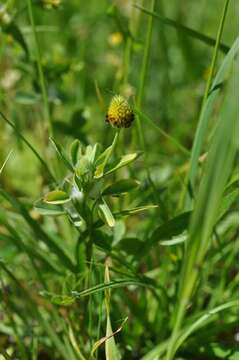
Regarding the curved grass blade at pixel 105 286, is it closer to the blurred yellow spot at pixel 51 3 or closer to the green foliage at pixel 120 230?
the green foliage at pixel 120 230

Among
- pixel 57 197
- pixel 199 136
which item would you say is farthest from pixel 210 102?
pixel 57 197

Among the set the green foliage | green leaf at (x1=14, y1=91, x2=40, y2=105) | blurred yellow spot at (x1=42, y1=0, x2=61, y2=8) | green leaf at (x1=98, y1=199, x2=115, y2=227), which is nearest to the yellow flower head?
the green foliage

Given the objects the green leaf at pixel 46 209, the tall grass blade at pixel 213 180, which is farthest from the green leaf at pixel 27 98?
the tall grass blade at pixel 213 180

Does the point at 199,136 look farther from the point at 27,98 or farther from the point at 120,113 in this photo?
the point at 27,98

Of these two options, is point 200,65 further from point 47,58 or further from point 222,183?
point 222,183

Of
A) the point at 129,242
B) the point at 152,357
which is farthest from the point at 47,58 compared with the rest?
the point at 152,357
